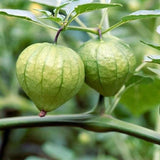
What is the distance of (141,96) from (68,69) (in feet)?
1.21

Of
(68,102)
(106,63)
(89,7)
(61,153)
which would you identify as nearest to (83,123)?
(106,63)

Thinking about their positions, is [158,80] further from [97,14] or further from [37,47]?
Result: [97,14]

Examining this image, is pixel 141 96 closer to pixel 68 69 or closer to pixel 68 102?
pixel 68 69

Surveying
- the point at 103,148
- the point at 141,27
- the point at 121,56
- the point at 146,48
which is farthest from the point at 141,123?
the point at 121,56

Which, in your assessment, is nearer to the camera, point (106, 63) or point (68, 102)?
point (106, 63)

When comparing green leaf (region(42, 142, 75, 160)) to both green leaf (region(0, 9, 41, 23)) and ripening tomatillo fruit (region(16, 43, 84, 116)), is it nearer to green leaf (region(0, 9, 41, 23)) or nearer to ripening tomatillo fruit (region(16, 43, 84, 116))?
ripening tomatillo fruit (region(16, 43, 84, 116))

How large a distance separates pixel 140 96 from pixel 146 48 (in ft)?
2.77

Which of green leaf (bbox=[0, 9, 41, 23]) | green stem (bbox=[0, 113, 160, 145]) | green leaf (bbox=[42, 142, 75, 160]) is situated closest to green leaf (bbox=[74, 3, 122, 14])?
green leaf (bbox=[0, 9, 41, 23])

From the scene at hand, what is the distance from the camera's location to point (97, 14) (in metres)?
1.95

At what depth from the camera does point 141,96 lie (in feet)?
3.45

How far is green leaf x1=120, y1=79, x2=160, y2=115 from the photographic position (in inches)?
40.1

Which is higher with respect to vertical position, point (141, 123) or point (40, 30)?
point (40, 30)

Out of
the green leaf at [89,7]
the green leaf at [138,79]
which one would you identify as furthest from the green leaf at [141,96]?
the green leaf at [89,7]

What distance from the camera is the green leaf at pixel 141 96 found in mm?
1018
